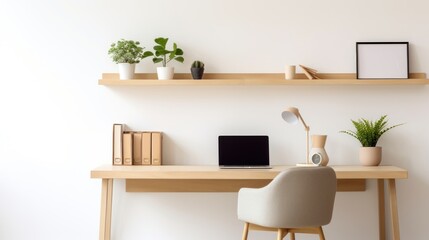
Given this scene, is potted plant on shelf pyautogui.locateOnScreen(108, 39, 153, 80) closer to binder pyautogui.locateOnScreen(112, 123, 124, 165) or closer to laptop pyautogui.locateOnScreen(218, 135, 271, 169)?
binder pyautogui.locateOnScreen(112, 123, 124, 165)

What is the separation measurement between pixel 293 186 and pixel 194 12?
5.30 feet

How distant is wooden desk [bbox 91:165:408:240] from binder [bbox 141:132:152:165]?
0.44 feet

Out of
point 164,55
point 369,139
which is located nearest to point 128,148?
point 164,55

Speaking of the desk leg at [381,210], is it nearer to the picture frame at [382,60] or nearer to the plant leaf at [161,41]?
the picture frame at [382,60]

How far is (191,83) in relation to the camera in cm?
470

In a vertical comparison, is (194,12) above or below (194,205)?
above

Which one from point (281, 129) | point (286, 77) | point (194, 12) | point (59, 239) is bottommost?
point (59, 239)

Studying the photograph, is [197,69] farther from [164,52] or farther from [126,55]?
[126,55]

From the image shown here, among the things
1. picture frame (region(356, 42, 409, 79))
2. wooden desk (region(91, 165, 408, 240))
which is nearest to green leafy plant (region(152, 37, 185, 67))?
wooden desk (region(91, 165, 408, 240))

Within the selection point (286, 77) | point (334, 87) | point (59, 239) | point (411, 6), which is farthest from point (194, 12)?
point (59, 239)

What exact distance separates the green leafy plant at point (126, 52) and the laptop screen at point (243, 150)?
2.54 feet

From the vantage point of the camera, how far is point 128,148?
15.6ft

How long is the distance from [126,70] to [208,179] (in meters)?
0.90

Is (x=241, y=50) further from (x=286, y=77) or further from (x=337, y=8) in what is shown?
(x=337, y=8)
